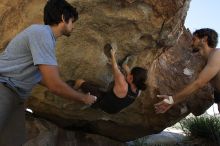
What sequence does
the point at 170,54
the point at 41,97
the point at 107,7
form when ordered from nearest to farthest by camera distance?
the point at 107,7 < the point at 41,97 < the point at 170,54

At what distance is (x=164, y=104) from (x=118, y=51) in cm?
122

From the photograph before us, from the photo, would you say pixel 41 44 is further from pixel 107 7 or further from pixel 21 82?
pixel 107 7

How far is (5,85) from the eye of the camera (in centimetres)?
418

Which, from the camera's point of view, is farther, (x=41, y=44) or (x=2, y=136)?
(x=2, y=136)

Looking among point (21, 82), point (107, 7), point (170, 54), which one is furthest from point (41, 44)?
point (170, 54)

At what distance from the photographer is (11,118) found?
173 inches

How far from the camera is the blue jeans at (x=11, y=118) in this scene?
163 inches

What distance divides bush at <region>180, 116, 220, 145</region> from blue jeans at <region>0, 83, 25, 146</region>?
19.3 feet

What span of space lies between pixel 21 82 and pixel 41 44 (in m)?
0.48

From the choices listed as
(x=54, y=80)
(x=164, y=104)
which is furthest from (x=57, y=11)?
(x=164, y=104)

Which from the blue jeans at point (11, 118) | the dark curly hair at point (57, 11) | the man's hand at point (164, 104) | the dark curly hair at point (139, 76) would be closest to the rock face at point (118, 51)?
the man's hand at point (164, 104)

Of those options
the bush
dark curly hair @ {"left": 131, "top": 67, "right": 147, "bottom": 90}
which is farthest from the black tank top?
the bush

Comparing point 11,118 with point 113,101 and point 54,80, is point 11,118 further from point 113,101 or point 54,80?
point 113,101

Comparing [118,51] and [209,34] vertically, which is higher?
[209,34]
